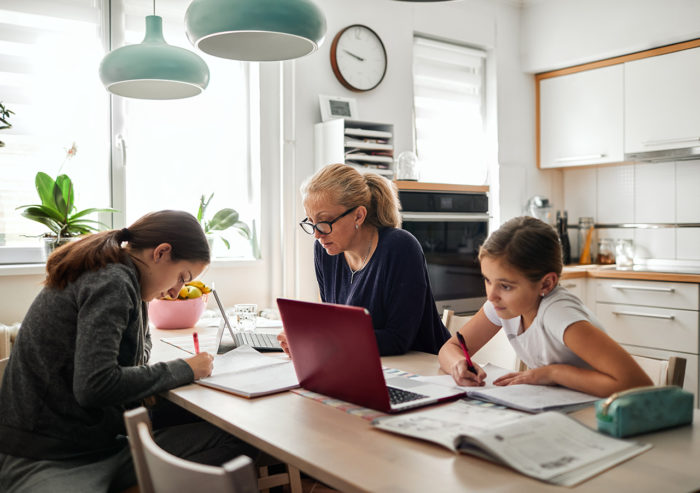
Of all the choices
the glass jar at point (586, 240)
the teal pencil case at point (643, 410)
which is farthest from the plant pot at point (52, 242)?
the glass jar at point (586, 240)

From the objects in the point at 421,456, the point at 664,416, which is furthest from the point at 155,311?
the point at 664,416

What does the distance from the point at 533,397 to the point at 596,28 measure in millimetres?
3334

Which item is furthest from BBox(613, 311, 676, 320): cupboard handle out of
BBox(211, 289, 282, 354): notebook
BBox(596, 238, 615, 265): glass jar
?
BBox(211, 289, 282, 354): notebook

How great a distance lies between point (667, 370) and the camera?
4.77 feet

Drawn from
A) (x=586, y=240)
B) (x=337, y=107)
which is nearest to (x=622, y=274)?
(x=586, y=240)

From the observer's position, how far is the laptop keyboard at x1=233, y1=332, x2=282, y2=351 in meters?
1.93

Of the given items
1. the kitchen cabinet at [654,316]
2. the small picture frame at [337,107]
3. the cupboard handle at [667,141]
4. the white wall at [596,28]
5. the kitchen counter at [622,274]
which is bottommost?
the kitchen cabinet at [654,316]

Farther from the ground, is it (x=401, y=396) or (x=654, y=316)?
(x=401, y=396)

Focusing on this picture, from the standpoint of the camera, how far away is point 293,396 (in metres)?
1.38

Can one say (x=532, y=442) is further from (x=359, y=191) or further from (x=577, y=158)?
(x=577, y=158)

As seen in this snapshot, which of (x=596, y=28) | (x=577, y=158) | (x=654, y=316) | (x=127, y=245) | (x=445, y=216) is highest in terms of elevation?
(x=596, y=28)

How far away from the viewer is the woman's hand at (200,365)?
1.52 m

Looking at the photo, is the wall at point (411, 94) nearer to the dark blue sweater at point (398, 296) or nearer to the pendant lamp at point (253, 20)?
the dark blue sweater at point (398, 296)

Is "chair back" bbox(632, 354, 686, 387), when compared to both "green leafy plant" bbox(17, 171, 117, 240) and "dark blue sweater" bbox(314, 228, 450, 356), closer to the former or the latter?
"dark blue sweater" bbox(314, 228, 450, 356)
